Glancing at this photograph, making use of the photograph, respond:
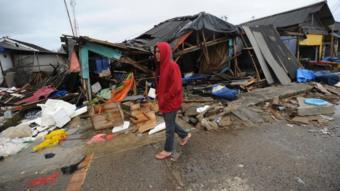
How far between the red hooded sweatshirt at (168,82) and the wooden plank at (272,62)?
667 cm

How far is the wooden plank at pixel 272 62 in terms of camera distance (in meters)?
7.79

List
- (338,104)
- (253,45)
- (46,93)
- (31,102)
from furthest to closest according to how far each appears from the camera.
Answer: (253,45) < (46,93) < (31,102) < (338,104)

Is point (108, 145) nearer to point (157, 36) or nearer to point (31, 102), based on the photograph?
point (31, 102)

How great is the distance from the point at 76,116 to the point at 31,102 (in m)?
2.40

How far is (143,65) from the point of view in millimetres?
7578

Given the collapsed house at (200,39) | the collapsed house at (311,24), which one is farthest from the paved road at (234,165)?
the collapsed house at (311,24)

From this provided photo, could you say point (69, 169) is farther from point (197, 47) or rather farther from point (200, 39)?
point (200, 39)

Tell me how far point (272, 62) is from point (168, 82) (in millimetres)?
7088

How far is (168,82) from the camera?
2.75 metres

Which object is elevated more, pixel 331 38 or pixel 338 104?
pixel 331 38

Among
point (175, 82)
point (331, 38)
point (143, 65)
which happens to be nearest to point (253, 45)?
point (143, 65)

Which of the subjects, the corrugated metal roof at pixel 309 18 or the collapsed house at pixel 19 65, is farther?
the corrugated metal roof at pixel 309 18

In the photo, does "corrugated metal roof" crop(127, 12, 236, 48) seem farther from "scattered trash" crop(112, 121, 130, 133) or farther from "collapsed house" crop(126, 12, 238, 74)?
"scattered trash" crop(112, 121, 130, 133)

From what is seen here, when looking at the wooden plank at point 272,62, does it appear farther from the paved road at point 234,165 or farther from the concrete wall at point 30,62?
the concrete wall at point 30,62
